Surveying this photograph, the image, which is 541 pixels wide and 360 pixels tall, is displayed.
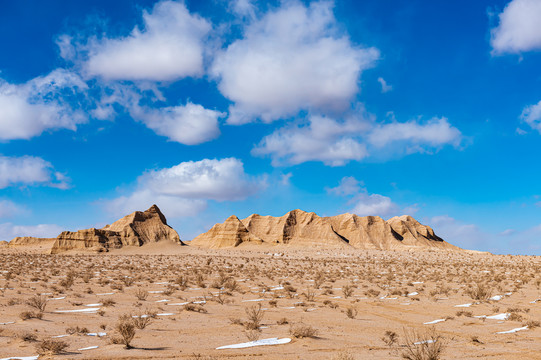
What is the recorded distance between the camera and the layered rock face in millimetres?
99562

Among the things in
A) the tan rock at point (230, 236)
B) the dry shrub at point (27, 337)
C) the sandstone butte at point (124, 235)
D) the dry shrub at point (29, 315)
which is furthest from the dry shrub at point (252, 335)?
the tan rock at point (230, 236)

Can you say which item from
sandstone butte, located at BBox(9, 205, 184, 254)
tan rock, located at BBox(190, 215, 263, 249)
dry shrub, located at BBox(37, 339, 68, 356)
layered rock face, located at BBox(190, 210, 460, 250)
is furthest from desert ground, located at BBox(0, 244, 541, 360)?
layered rock face, located at BBox(190, 210, 460, 250)

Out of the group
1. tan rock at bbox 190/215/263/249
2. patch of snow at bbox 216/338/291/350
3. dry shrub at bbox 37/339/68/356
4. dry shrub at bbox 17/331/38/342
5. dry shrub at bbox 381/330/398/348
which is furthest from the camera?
tan rock at bbox 190/215/263/249

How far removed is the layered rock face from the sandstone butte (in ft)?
43.5

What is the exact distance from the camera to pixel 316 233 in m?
106

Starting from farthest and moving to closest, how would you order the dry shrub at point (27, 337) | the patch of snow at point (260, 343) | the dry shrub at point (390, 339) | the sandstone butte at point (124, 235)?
the sandstone butte at point (124, 235) < the dry shrub at point (390, 339) < the patch of snow at point (260, 343) < the dry shrub at point (27, 337)

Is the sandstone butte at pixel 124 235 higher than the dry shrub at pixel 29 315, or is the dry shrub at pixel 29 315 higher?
the sandstone butte at pixel 124 235

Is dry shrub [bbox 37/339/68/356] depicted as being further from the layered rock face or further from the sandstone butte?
the layered rock face

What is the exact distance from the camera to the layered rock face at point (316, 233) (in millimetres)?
99562

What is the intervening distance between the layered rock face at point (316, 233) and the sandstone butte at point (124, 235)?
43.5 ft

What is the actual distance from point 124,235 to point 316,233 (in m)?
50.2

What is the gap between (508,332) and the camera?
11.0m

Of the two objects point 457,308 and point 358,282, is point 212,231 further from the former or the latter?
point 457,308

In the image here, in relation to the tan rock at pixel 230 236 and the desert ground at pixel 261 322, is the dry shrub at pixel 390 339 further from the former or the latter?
the tan rock at pixel 230 236
